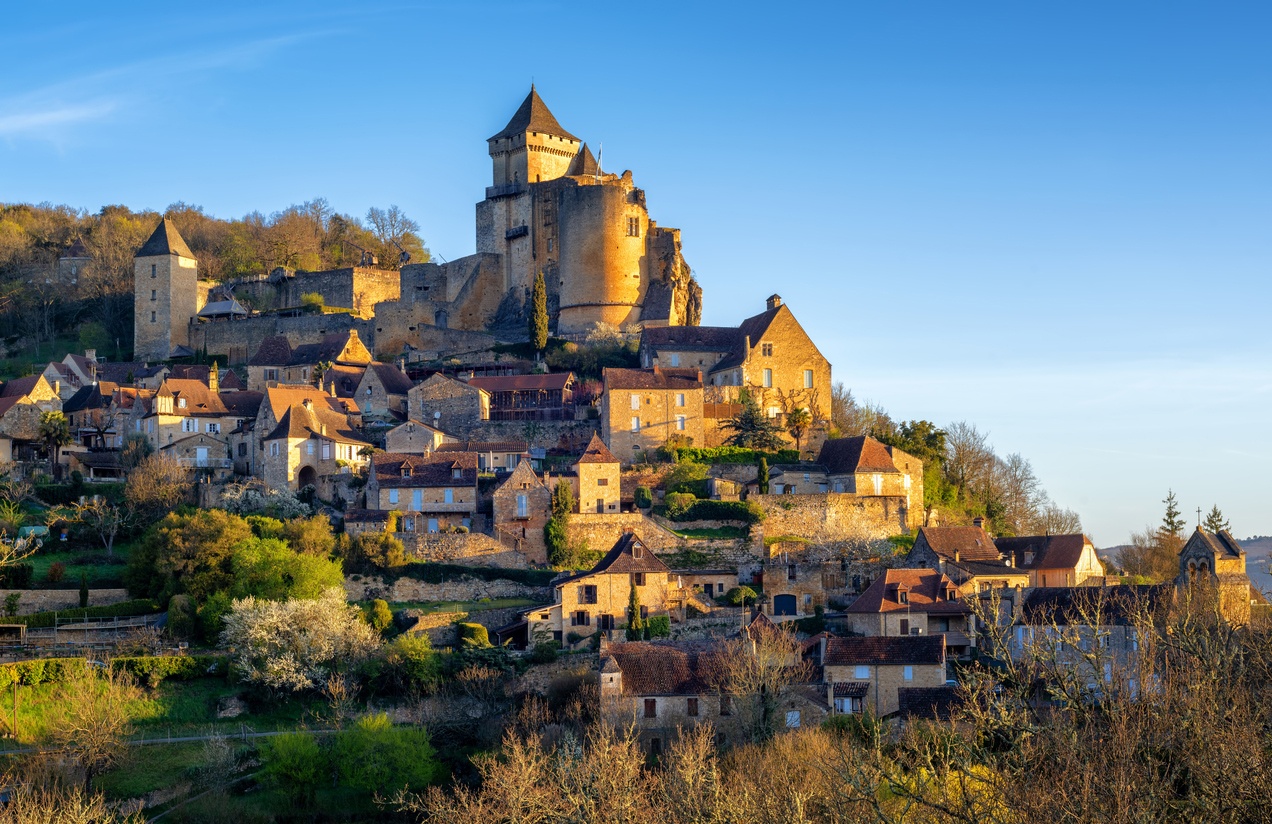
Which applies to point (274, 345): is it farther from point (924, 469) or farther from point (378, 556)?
point (924, 469)

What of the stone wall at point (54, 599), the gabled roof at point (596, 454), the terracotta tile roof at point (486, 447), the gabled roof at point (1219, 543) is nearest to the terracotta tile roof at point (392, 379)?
the terracotta tile roof at point (486, 447)

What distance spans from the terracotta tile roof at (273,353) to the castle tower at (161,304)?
846 centimetres

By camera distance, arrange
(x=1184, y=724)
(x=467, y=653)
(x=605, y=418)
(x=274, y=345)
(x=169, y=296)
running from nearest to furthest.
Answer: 1. (x=1184, y=724)
2. (x=467, y=653)
3. (x=605, y=418)
4. (x=274, y=345)
5. (x=169, y=296)

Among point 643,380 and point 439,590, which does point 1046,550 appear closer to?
point 643,380

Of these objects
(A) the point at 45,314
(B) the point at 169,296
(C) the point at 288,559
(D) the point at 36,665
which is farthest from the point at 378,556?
(A) the point at 45,314

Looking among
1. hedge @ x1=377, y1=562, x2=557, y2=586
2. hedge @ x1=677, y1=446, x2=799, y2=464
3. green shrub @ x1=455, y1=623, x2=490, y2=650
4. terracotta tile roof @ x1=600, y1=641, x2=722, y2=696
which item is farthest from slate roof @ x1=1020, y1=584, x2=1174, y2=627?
green shrub @ x1=455, y1=623, x2=490, y2=650

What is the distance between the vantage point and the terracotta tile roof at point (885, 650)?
145 ft

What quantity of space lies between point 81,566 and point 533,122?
42.3 metres

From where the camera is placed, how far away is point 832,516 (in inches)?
2266

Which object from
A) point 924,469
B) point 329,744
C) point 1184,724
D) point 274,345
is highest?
point 274,345

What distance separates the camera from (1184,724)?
2539 centimetres

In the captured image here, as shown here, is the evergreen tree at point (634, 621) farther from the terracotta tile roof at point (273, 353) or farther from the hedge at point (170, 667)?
the terracotta tile roof at point (273, 353)

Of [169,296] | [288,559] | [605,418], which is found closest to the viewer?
[288,559]

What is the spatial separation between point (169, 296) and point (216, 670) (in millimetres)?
42539
